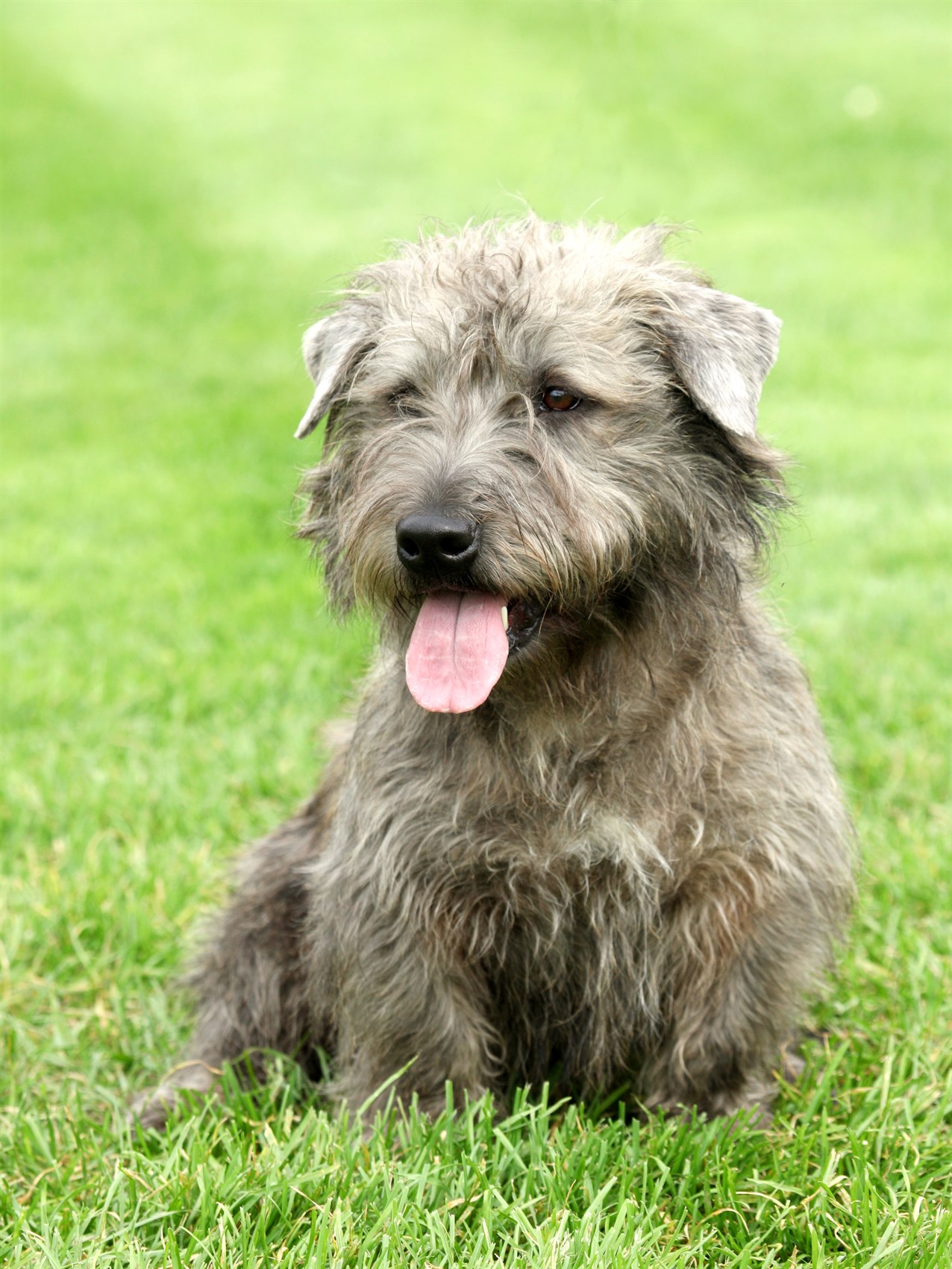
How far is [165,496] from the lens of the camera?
29.1 ft

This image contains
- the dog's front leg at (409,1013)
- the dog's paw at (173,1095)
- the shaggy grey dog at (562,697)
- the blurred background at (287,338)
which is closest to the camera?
the shaggy grey dog at (562,697)

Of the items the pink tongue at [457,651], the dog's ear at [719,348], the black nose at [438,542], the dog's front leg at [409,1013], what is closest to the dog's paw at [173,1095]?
the dog's front leg at [409,1013]

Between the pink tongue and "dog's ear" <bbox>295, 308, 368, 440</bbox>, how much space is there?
25.2 inches

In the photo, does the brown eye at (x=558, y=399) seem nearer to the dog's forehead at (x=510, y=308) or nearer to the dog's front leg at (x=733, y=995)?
the dog's forehead at (x=510, y=308)

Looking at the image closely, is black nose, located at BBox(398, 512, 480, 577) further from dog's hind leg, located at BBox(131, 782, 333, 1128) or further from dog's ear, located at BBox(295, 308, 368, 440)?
dog's hind leg, located at BBox(131, 782, 333, 1128)

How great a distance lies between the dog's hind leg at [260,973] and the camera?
3.73 m

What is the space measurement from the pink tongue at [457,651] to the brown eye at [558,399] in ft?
1.38

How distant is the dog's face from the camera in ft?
9.40

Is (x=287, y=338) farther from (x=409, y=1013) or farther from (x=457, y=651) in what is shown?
(x=457, y=651)

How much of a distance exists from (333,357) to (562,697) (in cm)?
97

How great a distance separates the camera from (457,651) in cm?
292

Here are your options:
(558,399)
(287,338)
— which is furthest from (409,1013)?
(287,338)

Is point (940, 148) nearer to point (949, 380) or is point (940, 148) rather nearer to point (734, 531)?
point (949, 380)

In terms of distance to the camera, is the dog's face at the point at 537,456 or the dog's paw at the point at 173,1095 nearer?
the dog's face at the point at 537,456
